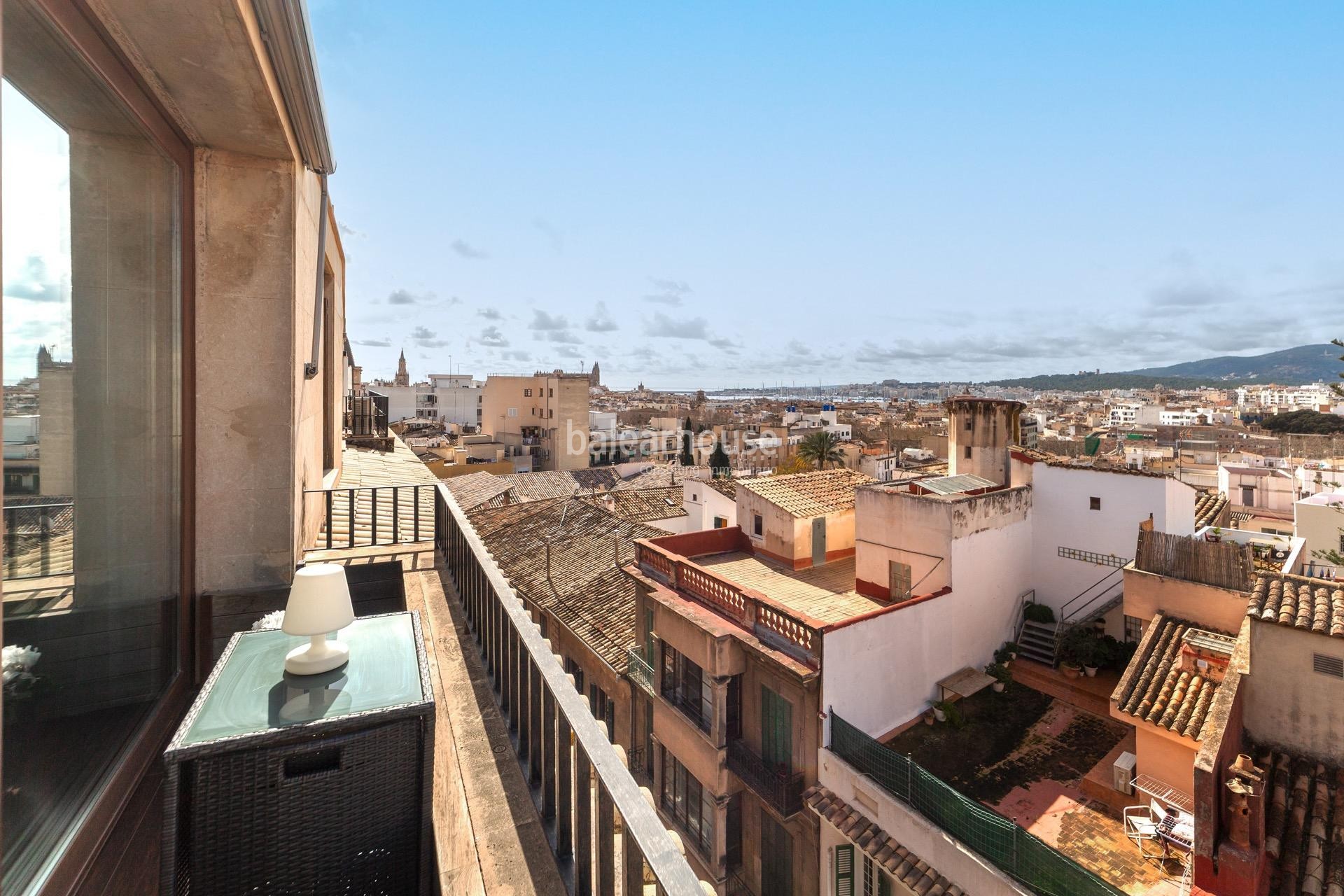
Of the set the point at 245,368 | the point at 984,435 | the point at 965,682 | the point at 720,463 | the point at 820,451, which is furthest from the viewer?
the point at 720,463

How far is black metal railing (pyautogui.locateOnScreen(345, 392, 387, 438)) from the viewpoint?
42.6ft

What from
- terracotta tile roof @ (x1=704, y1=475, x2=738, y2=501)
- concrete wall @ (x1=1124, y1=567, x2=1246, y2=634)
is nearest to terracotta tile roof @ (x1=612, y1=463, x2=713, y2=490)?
terracotta tile roof @ (x1=704, y1=475, x2=738, y2=501)

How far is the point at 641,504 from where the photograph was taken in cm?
1886

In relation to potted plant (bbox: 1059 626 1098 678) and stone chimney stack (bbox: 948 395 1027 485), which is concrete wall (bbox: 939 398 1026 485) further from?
potted plant (bbox: 1059 626 1098 678)

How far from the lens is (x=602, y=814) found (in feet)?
5.10

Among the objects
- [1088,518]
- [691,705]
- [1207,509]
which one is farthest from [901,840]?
[1207,509]

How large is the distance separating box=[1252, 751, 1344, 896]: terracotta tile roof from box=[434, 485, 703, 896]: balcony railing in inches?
293

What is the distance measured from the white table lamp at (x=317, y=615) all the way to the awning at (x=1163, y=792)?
8.88m

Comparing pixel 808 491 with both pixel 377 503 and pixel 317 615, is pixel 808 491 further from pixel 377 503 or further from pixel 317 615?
pixel 317 615

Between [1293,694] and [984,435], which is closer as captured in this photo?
[1293,694]

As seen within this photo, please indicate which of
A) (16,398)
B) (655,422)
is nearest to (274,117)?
(16,398)

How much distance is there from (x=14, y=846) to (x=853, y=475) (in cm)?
1484

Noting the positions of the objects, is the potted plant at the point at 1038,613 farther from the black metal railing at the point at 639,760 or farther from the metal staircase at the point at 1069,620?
the black metal railing at the point at 639,760

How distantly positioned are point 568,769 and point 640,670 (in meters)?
9.68
